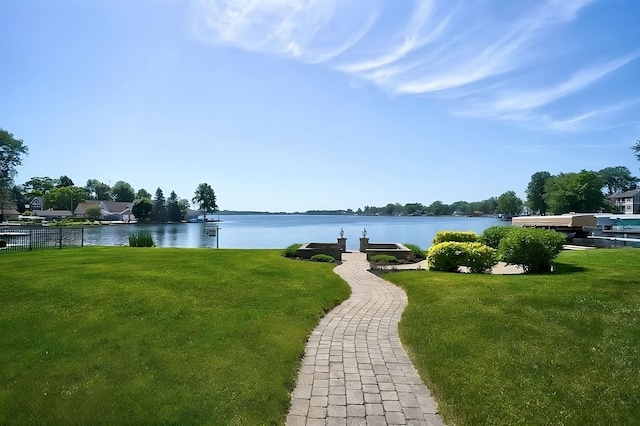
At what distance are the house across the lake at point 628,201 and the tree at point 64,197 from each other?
13510cm

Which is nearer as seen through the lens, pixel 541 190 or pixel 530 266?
pixel 530 266

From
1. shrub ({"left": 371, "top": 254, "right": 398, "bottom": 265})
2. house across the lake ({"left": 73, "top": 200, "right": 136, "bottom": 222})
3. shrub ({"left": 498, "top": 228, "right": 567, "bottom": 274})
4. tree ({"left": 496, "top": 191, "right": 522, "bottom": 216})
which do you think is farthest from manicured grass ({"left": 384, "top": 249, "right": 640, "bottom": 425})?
tree ({"left": 496, "top": 191, "right": 522, "bottom": 216})

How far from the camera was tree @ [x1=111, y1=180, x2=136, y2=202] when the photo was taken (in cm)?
13412

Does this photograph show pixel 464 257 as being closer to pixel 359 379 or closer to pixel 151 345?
pixel 359 379

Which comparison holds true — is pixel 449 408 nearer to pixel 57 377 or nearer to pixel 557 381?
pixel 557 381

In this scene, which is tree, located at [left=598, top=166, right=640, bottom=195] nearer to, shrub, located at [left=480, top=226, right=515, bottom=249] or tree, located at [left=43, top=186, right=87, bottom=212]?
shrub, located at [left=480, top=226, right=515, bottom=249]

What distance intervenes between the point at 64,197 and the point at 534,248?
119 metres

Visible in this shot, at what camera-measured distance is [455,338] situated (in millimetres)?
6652

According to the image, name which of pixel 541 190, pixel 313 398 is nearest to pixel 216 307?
pixel 313 398

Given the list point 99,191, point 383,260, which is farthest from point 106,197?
point 383,260

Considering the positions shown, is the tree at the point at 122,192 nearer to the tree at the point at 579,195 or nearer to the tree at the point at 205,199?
the tree at the point at 205,199

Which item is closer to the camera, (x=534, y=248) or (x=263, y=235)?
(x=534, y=248)

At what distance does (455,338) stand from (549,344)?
1.39 m

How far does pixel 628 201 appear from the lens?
8856cm
